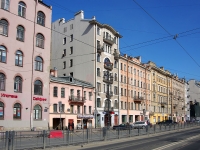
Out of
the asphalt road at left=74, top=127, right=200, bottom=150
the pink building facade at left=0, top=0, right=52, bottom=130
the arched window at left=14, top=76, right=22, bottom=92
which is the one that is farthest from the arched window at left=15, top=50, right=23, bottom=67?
the asphalt road at left=74, top=127, right=200, bottom=150

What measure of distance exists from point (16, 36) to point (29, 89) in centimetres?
734

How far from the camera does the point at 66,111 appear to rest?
150 ft

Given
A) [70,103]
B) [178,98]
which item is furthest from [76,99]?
[178,98]

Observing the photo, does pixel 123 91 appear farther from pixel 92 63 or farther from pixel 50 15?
pixel 50 15

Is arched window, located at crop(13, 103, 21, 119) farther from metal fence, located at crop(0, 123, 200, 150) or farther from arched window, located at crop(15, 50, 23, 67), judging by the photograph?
metal fence, located at crop(0, 123, 200, 150)

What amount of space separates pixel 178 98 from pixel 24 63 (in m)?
77.0

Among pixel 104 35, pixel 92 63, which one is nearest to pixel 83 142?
pixel 92 63

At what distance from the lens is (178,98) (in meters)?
103

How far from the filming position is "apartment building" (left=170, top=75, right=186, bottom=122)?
9765 centimetres

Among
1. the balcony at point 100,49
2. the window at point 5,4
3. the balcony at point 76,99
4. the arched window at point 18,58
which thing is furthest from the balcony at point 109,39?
the window at point 5,4

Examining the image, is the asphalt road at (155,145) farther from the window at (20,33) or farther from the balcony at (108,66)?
the balcony at (108,66)

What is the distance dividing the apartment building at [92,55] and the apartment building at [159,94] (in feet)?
69.8

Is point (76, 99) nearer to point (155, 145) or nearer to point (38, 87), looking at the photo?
point (38, 87)

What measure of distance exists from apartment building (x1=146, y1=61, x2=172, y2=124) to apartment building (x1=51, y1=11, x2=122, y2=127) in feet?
69.8
